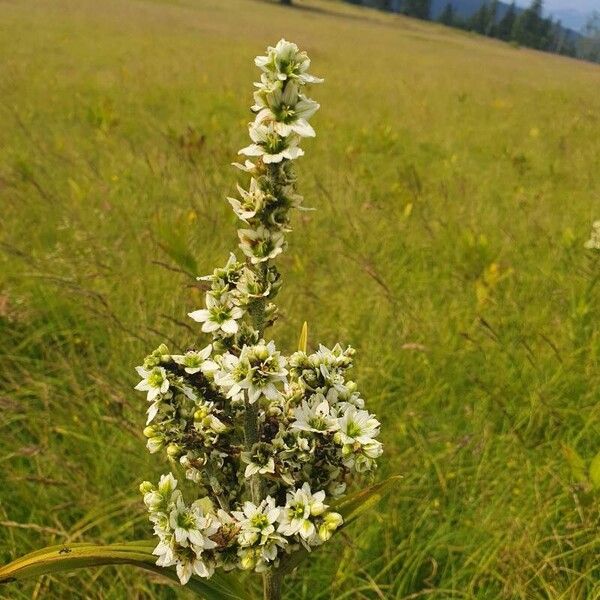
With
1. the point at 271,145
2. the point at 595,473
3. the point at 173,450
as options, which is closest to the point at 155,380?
the point at 173,450

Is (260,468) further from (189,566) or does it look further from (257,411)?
(189,566)

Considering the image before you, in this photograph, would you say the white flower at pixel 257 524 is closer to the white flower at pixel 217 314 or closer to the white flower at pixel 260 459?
the white flower at pixel 260 459

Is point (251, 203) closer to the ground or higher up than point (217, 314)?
higher up

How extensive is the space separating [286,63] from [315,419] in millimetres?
739

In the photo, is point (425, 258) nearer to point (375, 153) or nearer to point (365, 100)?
point (375, 153)

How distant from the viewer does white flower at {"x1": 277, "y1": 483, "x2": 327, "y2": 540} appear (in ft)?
4.03

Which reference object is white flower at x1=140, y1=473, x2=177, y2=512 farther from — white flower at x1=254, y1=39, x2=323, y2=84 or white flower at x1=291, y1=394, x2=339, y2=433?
white flower at x1=254, y1=39, x2=323, y2=84

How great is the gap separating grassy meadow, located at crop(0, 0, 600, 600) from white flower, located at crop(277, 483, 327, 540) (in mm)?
909

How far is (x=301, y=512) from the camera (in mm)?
1255

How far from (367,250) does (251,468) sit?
341cm

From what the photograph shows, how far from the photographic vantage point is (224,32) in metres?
25.8

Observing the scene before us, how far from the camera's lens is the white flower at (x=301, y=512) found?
4.03 ft

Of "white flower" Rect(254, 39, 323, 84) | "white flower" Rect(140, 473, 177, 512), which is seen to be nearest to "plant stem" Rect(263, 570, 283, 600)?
"white flower" Rect(140, 473, 177, 512)

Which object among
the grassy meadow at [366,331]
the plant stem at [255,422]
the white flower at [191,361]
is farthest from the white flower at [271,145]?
the grassy meadow at [366,331]
